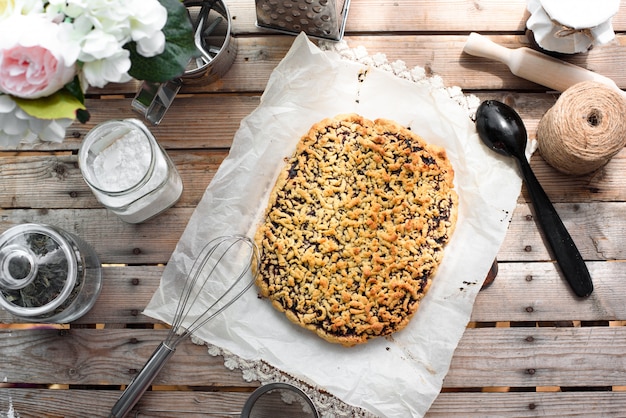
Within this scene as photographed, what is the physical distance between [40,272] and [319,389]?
58cm

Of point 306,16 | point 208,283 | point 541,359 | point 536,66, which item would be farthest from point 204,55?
point 541,359

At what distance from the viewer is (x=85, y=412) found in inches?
49.1

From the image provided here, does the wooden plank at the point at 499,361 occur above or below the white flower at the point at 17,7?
below

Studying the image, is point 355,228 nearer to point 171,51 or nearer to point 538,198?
point 538,198

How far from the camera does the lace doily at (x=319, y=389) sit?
1.21 metres

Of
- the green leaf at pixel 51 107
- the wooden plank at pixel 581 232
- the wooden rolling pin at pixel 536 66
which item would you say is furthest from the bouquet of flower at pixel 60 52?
the wooden plank at pixel 581 232

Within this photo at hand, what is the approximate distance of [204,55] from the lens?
123 centimetres

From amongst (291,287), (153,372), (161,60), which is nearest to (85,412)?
(153,372)

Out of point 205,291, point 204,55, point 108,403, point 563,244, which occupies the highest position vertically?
point 204,55

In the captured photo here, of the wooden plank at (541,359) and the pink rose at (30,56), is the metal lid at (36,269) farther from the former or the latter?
the wooden plank at (541,359)

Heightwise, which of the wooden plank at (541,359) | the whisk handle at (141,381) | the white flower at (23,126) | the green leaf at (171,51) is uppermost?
the green leaf at (171,51)

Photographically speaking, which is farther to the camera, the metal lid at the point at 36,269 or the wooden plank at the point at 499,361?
the wooden plank at the point at 499,361

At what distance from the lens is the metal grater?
1.15 metres

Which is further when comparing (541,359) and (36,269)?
(541,359)
